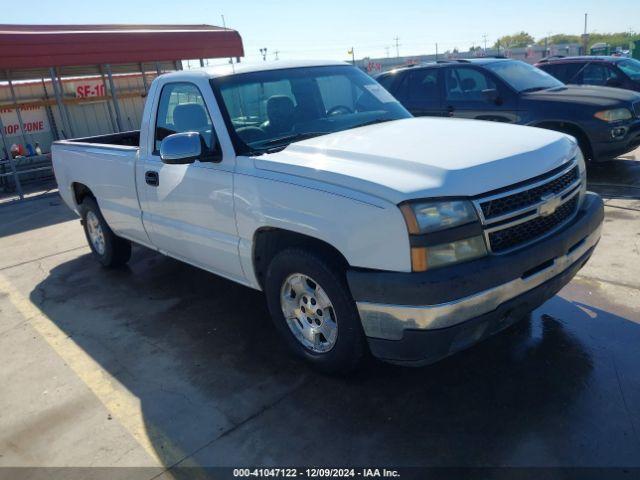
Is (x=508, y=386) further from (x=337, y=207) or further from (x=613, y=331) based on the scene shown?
(x=337, y=207)

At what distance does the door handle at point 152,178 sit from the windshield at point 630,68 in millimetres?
10279

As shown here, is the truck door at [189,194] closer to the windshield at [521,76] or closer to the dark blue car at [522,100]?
the dark blue car at [522,100]

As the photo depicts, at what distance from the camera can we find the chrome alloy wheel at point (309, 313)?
333 centimetres

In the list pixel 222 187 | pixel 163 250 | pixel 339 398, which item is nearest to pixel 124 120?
pixel 163 250

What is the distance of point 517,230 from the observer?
116 inches

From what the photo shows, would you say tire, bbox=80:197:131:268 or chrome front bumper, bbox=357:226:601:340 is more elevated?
chrome front bumper, bbox=357:226:601:340

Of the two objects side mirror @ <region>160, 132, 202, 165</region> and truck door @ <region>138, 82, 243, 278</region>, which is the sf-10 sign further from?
side mirror @ <region>160, 132, 202, 165</region>

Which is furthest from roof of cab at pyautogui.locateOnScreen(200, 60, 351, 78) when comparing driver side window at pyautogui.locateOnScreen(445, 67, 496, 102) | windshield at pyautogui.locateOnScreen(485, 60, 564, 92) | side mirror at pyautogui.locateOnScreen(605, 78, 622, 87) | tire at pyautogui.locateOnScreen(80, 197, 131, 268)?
side mirror at pyautogui.locateOnScreen(605, 78, 622, 87)

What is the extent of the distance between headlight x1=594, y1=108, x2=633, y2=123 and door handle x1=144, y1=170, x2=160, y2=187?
6.16 m

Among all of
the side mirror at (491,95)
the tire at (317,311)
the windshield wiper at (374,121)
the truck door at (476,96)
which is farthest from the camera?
the truck door at (476,96)

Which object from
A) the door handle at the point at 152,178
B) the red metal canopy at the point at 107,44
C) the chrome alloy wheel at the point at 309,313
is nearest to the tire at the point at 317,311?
the chrome alloy wheel at the point at 309,313

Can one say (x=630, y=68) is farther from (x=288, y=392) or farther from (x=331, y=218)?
(x=288, y=392)

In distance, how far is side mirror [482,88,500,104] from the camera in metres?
7.97

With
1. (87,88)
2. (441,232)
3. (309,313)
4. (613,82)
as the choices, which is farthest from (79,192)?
(87,88)
